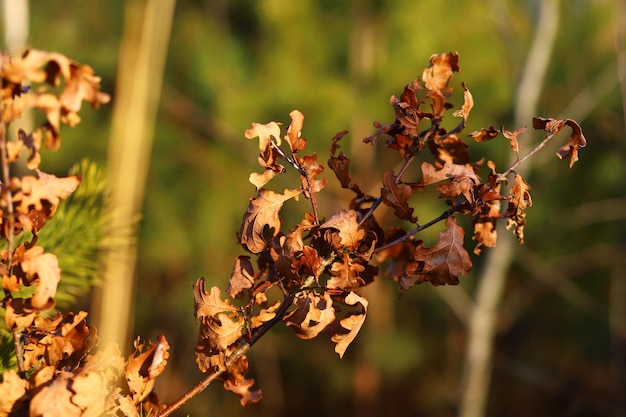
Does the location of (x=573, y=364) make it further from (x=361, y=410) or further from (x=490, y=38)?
(x=490, y=38)

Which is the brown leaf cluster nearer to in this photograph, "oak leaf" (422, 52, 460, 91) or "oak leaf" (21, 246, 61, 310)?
"oak leaf" (21, 246, 61, 310)

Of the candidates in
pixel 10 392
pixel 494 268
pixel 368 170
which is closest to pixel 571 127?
pixel 10 392

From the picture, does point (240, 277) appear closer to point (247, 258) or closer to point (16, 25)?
point (247, 258)

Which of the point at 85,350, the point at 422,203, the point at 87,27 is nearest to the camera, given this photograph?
the point at 85,350

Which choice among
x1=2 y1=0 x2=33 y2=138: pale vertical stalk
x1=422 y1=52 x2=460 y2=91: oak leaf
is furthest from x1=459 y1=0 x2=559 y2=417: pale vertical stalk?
x1=422 y1=52 x2=460 y2=91: oak leaf

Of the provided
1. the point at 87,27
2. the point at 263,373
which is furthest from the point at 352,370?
the point at 87,27

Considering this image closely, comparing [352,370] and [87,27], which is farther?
[87,27]

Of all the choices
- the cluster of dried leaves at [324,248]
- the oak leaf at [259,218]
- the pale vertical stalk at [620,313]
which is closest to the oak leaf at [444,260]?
the cluster of dried leaves at [324,248]
